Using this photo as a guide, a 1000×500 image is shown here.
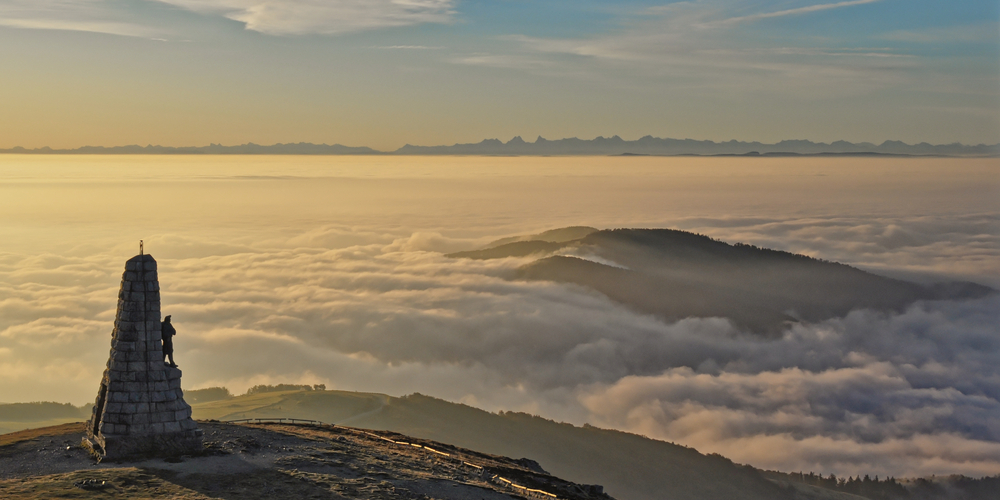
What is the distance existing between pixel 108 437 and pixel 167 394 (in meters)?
2.99

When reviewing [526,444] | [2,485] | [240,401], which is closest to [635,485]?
[526,444]

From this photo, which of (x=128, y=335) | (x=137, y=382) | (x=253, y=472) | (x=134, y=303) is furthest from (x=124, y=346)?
(x=253, y=472)

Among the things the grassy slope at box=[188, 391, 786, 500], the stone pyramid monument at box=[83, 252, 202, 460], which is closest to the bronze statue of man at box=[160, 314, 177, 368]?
the stone pyramid monument at box=[83, 252, 202, 460]

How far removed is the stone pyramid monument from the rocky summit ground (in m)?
0.84

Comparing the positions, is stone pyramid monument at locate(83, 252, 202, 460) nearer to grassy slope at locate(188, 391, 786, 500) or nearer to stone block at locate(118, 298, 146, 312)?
stone block at locate(118, 298, 146, 312)

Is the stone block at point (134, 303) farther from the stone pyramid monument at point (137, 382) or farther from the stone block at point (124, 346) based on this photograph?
the stone block at point (124, 346)

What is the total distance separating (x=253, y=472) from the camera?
35.8m

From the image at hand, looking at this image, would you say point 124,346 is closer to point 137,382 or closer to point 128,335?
point 128,335

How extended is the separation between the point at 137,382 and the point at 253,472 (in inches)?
259

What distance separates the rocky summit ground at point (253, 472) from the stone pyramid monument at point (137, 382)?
2.74 feet

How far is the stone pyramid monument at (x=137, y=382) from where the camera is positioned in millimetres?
34938

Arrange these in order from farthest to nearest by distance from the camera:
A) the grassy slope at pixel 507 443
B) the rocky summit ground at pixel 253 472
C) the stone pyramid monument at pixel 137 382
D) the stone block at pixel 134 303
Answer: the grassy slope at pixel 507 443
the stone block at pixel 134 303
the stone pyramid monument at pixel 137 382
the rocky summit ground at pixel 253 472

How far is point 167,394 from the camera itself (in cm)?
3572

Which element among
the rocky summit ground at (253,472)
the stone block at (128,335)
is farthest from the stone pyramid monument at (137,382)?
the rocky summit ground at (253,472)
